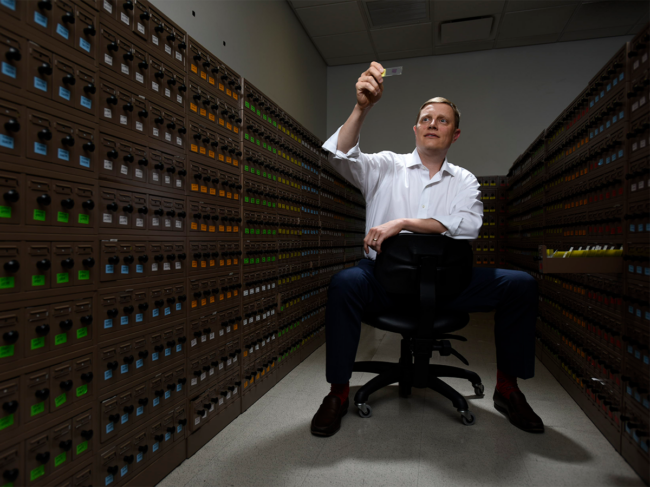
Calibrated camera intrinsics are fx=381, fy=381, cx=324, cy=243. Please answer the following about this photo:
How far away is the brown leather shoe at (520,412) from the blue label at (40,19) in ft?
6.87

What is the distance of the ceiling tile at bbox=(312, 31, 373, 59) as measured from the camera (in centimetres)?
463

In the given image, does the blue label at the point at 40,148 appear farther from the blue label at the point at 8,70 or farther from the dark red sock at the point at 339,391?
the dark red sock at the point at 339,391

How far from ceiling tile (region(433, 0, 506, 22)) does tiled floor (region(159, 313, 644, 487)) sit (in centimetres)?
383

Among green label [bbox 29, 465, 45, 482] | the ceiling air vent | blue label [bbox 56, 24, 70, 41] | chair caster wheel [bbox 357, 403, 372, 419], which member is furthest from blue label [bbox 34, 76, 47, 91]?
the ceiling air vent

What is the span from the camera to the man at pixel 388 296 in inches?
63.6

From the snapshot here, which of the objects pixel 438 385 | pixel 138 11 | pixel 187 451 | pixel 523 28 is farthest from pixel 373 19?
pixel 187 451

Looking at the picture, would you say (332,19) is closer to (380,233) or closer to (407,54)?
(407,54)

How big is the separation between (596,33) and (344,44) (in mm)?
3003

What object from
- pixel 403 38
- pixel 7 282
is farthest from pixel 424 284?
pixel 403 38

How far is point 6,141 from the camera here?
2.68ft

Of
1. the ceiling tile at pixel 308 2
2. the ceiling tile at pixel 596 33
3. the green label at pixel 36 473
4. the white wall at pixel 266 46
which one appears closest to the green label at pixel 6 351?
the green label at pixel 36 473

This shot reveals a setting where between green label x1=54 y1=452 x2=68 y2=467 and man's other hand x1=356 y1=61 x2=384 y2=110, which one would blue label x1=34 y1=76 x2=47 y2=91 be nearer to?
green label x1=54 y1=452 x2=68 y2=467

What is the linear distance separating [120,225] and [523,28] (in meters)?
5.03

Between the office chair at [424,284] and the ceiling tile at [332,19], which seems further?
the ceiling tile at [332,19]
